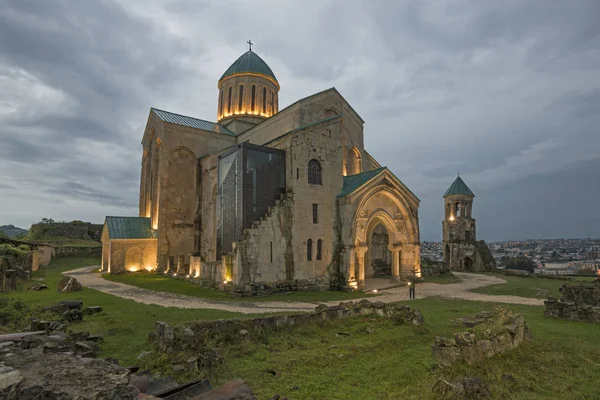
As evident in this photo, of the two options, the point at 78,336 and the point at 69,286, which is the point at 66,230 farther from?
the point at 78,336

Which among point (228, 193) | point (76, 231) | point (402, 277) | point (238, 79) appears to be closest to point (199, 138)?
point (238, 79)

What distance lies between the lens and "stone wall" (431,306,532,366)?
7.10 m

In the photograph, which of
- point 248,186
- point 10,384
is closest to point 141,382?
point 10,384

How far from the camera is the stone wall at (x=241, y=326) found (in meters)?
8.07

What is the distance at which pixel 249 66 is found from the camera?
3647 cm

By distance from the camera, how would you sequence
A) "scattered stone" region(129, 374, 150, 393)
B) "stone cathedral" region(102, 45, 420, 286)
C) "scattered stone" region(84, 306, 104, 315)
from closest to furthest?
"scattered stone" region(129, 374, 150, 393)
"scattered stone" region(84, 306, 104, 315)
"stone cathedral" region(102, 45, 420, 286)

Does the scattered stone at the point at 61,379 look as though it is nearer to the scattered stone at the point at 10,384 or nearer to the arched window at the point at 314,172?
the scattered stone at the point at 10,384

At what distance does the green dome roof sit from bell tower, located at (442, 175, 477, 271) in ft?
91.1

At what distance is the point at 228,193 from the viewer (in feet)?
73.3

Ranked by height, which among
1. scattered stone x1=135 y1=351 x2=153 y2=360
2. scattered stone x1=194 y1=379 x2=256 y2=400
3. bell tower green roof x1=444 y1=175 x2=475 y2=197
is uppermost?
bell tower green roof x1=444 y1=175 x2=475 y2=197

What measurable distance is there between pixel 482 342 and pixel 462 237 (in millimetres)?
36288

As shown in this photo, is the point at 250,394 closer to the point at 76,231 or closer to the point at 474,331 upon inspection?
the point at 474,331

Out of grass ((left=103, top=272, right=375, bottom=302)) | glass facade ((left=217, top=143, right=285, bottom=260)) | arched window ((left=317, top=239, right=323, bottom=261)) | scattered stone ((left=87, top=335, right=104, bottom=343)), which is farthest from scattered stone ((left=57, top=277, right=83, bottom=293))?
arched window ((left=317, top=239, right=323, bottom=261))

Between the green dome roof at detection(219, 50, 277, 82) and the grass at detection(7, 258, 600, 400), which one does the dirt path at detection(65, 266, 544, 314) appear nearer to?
the grass at detection(7, 258, 600, 400)
